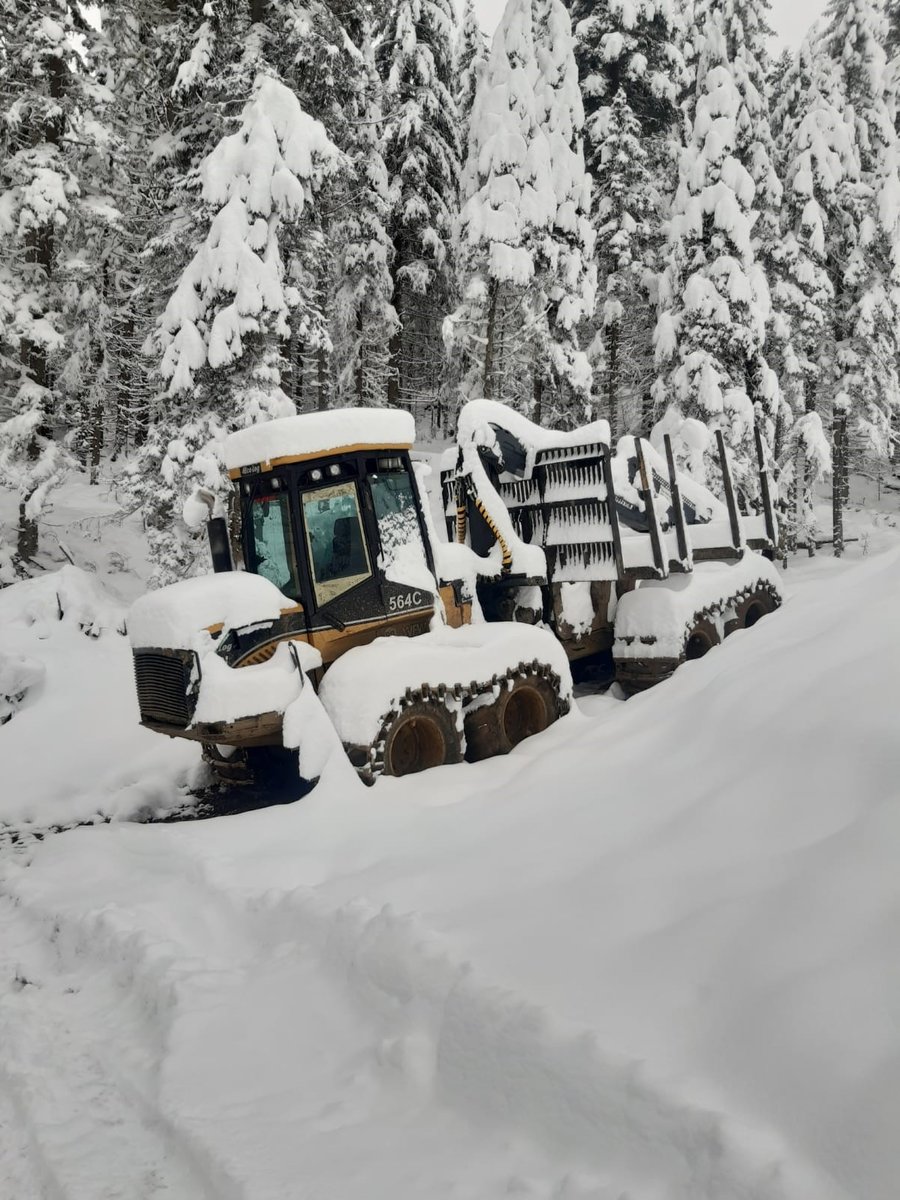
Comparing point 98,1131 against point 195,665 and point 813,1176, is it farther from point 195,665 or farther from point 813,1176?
point 195,665

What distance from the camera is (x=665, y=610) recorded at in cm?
913

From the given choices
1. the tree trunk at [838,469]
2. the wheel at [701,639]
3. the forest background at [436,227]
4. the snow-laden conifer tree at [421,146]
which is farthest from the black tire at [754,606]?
the snow-laden conifer tree at [421,146]

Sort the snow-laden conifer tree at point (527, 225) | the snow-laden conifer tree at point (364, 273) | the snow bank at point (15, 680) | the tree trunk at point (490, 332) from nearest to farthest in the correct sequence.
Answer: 1. the snow bank at point (15, 680)
2. the snow-laden conifer tree at point (527, 225)
3. the tree trunk at point (490, 332)
4. the snow-laden conifer tree at point (364, 273)

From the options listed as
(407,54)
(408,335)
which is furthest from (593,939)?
(408,335)

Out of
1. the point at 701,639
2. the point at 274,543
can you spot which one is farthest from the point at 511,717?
the point at 701,639

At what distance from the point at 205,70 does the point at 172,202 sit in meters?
2.04

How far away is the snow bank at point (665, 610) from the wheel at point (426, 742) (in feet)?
10.1

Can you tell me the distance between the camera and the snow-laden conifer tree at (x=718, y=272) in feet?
60.2

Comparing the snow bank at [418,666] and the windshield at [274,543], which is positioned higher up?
the windshield at [274,543]

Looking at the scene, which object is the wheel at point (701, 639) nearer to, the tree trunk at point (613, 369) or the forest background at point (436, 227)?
the forest background at point (436, 227)

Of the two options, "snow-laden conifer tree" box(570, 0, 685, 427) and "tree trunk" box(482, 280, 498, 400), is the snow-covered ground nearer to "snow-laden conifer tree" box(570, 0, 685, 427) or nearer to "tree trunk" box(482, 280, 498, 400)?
"tree trunk" box(482, 280, 498, 400)

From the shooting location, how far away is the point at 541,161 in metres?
18.5

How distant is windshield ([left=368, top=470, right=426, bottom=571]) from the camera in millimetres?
7062

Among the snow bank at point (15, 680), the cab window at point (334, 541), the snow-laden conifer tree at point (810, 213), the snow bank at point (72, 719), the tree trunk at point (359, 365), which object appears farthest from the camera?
the tree trunk at point (359, 365)
